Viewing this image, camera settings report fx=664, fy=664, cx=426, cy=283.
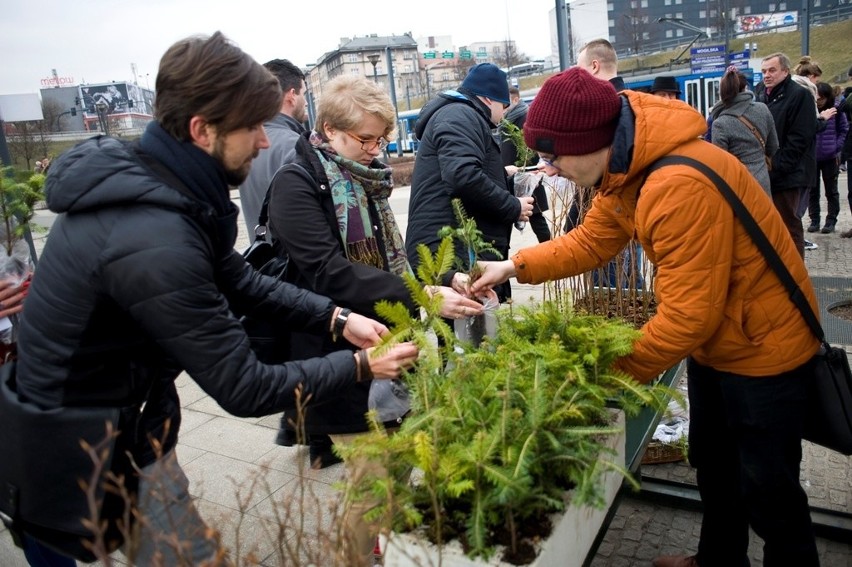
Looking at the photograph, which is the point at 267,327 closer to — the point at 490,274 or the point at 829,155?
the point at 490,274

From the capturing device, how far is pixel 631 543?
299cm

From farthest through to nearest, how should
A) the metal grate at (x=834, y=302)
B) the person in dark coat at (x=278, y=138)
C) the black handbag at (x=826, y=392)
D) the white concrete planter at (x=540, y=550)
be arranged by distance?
1. the metal grate at (x=834, y=302)
2. the person in dark coat at (x=278, y=138)
3. the black handbag at (x=826, y=392)
4. the white concrete planter at (x=540, y=550)

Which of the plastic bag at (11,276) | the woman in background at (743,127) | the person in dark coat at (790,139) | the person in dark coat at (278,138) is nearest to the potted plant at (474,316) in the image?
the person in dark coat at (278,138)

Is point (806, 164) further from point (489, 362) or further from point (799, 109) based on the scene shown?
point (489, 362)

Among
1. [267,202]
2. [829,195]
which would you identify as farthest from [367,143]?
[829,195]

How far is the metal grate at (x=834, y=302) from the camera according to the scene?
5.09m

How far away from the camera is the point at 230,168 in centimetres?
175

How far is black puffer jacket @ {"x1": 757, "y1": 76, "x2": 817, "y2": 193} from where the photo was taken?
6.44m

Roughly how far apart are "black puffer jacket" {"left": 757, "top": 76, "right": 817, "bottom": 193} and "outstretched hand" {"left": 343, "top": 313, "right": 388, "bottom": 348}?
5.69 m

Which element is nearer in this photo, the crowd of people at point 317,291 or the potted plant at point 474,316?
the crowd of people at point 317,291

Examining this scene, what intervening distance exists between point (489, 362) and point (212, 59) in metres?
1.07

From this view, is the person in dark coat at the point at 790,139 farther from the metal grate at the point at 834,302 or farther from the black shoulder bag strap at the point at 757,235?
the black shoulder bag strap at the point at 757,235

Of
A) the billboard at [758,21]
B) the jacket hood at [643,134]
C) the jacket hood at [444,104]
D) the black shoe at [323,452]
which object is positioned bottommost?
the black shoe at [323,452]

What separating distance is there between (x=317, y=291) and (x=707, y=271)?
1383mm
